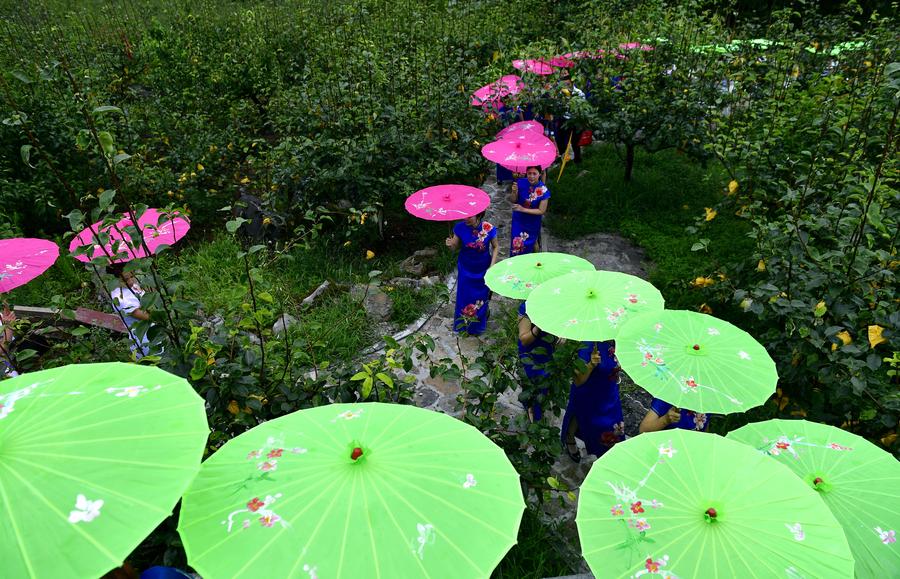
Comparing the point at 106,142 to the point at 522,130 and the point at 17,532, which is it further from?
the point at 522,130

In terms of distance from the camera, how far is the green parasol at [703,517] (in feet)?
5.65

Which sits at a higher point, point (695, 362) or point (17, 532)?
point (17, 532)

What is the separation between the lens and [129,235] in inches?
116

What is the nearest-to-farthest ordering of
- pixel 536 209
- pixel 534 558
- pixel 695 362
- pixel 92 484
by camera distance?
pixel 92 484
pixel 695 362
pixel 534 558
pixel 536 209

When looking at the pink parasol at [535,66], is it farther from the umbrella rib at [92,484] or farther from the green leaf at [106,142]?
the umbrella rib at [92,484]

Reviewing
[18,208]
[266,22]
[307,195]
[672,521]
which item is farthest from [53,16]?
[672,521]

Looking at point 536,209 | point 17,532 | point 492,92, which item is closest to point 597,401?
point 536,209

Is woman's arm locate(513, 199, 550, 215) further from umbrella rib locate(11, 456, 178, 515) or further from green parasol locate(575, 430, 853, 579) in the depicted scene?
umbrella rib locate(11, 456, 178, 515)

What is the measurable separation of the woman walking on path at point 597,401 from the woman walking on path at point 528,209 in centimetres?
261

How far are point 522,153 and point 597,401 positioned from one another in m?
3.46

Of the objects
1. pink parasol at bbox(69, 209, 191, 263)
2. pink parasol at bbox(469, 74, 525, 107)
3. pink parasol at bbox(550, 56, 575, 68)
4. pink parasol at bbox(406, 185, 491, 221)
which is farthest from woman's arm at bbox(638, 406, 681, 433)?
pink parasol at bbox(550, 56, 575, 68)

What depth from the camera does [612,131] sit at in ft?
24.8

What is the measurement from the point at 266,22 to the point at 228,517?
12138 millimetres

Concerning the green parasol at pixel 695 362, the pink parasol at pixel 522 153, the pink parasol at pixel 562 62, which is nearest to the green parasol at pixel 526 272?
the green parasol at pixel 695 362
